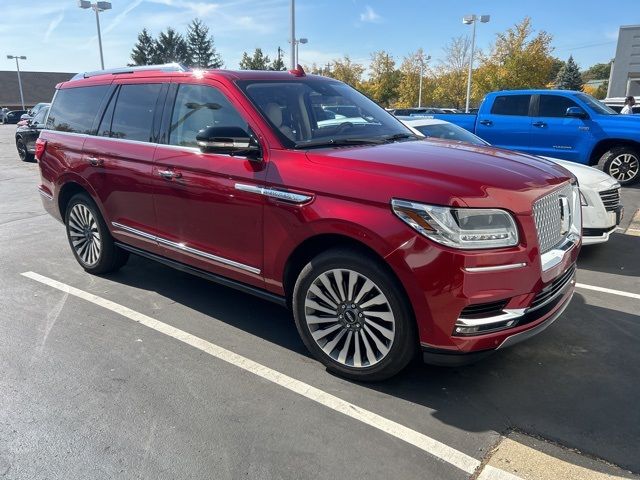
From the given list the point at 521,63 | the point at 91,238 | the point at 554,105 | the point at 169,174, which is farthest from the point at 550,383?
the point at 521,63

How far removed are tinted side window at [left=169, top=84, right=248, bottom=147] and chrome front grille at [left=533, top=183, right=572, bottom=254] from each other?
1998 millimetres

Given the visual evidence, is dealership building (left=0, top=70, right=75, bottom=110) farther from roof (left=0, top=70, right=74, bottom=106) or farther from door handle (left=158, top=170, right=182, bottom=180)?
door handle (left=158, top=170, right=182, bottom=180)

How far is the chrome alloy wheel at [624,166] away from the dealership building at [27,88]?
237 feet

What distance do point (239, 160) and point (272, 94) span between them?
677 mm

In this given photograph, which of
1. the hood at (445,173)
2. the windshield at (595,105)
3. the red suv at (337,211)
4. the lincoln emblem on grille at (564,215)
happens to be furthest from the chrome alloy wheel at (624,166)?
the lincoln emblem on grille at (564,215)

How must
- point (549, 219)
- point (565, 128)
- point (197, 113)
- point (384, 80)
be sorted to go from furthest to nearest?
point (384, 80)
point (565, 128)
point (197, 113)
point (549, 219)

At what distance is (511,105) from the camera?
10969 mm

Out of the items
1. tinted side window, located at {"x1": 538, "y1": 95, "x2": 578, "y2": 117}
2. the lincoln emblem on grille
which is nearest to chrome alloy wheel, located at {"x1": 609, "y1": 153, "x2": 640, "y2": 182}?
tinted side window, located at {"x1": 538, "y1": 95, "x2": 578, "y2": 117}

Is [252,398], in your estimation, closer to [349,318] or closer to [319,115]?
[349,318]

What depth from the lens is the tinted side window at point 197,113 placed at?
148 inches

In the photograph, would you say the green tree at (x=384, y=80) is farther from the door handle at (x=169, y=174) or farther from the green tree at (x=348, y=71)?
the door handle at (x=169, y=174)

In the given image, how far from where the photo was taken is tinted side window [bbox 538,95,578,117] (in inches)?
406

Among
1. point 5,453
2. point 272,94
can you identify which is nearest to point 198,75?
point 272,94

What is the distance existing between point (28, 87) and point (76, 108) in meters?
79.0
